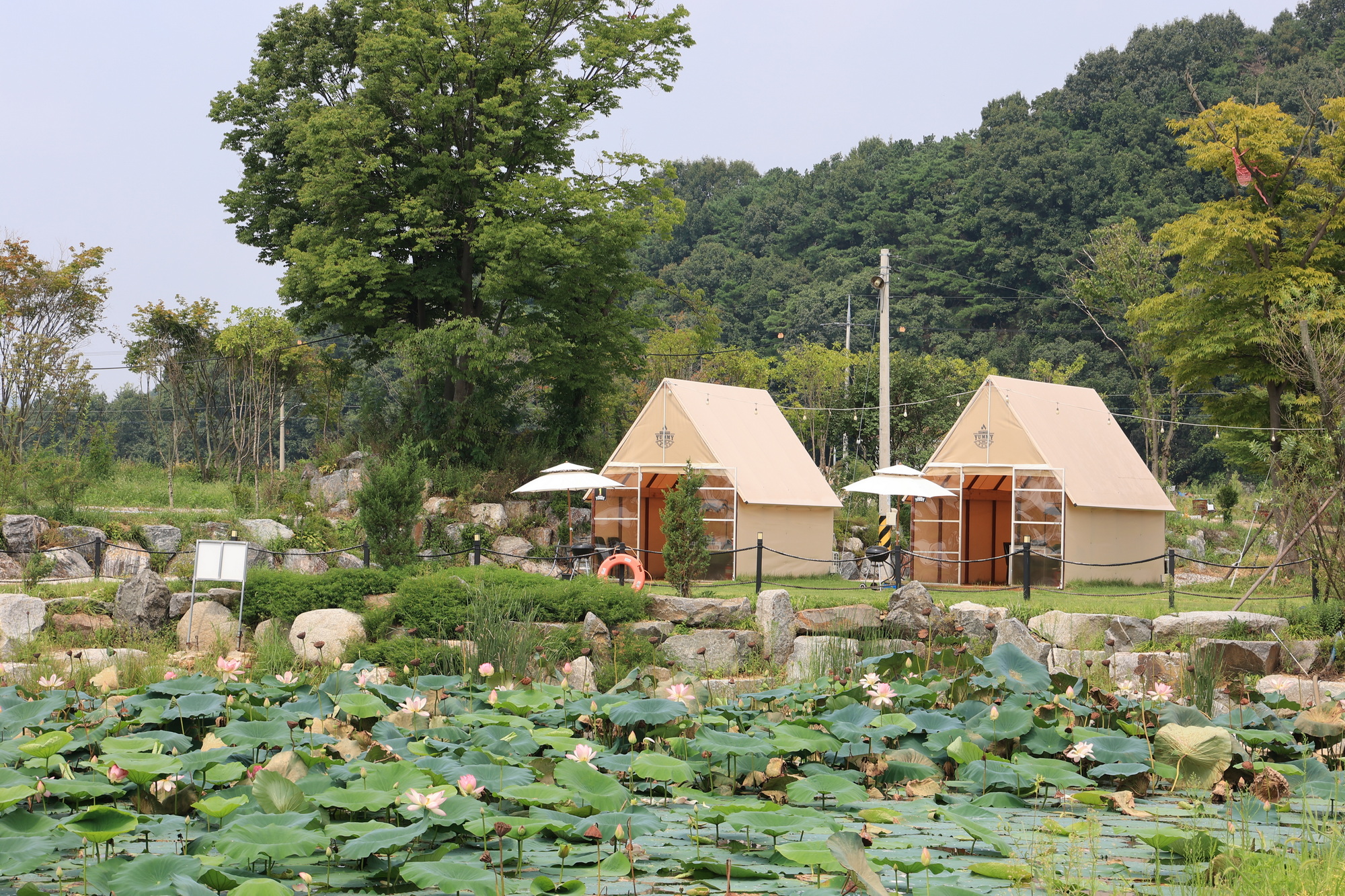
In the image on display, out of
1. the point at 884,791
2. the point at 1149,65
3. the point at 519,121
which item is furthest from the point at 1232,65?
the point at 884,791

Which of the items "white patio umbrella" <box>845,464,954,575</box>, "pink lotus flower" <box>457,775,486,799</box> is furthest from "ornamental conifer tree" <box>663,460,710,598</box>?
"pink lotus flower" <box>457,775,486,799</box>

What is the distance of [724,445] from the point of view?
61.6 ft

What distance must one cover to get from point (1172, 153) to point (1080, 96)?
646 centimetres

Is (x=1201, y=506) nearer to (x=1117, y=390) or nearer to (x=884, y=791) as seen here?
(x=1117, y=390)

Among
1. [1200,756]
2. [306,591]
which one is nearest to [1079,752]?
[1200,756]

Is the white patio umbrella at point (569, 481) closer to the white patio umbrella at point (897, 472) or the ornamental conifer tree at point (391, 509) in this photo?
the ornamental conifer tree at point (391, 509)

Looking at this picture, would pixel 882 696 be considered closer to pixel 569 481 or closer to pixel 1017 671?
pixel 1017 671

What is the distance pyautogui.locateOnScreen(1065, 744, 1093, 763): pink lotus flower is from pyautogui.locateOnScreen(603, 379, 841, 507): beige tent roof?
13971 mm

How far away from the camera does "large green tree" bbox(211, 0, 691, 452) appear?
22.6 metres

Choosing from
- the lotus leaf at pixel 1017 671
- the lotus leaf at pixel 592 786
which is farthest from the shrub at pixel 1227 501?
the lotus leaf at pixel 592 786

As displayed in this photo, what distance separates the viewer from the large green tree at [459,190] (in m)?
22.6

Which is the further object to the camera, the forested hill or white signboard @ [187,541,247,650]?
the forested hill

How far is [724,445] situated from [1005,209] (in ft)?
110

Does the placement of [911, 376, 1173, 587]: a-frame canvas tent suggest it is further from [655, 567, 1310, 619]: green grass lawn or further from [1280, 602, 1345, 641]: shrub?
[1280, 602, 1345, 641]: shrub
